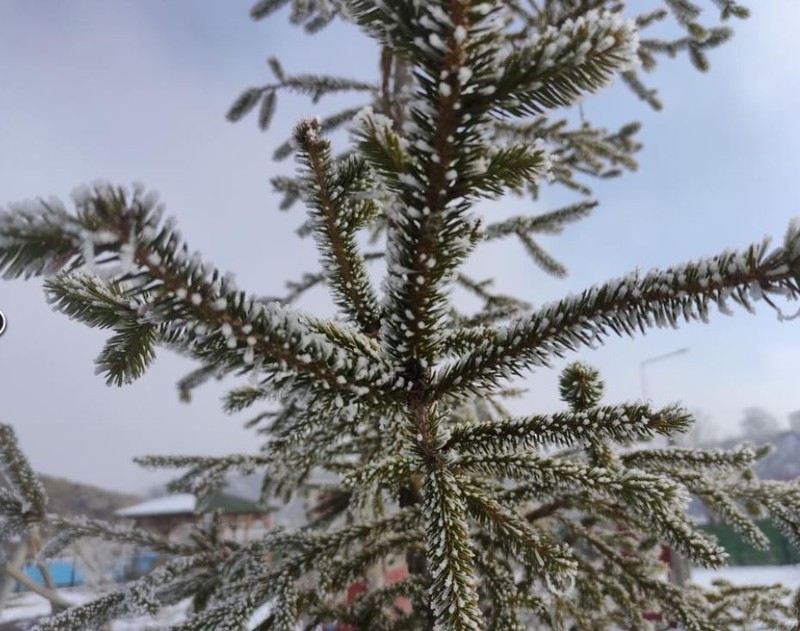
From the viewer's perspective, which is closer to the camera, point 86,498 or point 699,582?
point 699,582

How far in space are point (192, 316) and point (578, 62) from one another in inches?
24.3

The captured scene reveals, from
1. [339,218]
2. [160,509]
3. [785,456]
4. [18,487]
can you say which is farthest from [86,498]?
[785,456]

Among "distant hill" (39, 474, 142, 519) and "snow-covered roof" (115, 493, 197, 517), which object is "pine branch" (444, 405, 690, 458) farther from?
"distant hill" (39, 474, 142, 519)

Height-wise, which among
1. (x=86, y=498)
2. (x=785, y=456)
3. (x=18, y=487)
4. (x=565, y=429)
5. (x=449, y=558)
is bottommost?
(x=449, y=558)

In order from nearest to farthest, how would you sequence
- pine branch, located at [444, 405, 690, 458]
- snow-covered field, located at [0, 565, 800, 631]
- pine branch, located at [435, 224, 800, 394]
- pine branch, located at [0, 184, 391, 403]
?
pine branch, located at [0, 184, 391, 403] < pine branch, located at [435, 224, 800, 394] < pine branch, located at [444, 405, 690, 458] < snow-covered field, located at [0, 565, 800, 631]

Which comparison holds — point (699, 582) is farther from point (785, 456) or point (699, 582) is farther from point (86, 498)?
point (785, 456)

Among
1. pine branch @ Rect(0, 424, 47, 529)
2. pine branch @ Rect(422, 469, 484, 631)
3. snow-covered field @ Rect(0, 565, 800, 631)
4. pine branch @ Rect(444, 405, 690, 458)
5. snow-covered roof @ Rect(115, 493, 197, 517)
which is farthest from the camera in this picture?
snow-covered roof @ Rect(115, 493, 197, 517)

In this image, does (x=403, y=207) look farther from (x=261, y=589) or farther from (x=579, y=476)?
(x=261, y=589)

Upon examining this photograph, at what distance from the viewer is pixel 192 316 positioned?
731 millimetres

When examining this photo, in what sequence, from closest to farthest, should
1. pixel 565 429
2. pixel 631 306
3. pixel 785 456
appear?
pixel 631 306 → pixel 565 429 → pixel 785 456

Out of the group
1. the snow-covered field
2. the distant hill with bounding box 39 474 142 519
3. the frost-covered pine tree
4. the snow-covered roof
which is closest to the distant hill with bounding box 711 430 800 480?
the snow-covered field

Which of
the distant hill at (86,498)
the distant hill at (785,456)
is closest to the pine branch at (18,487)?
the distant hill at (86,498)

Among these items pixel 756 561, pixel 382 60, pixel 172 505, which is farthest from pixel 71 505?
pixel 382 60

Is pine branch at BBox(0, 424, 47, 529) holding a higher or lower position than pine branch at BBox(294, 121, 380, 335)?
lower
